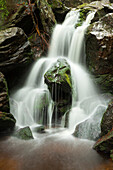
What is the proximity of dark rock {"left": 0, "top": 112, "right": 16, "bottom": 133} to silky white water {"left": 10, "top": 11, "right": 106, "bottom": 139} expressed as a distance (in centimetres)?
100

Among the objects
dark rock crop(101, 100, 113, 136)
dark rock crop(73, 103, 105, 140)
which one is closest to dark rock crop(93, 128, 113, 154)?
dark rock crop(101, 100, 113, 136)

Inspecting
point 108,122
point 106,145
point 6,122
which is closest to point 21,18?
point 6,122

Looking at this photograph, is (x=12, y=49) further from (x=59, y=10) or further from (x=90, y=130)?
(x=59, y=10)

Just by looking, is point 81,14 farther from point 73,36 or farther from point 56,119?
point 56,119

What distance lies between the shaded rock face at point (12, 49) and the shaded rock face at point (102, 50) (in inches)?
150

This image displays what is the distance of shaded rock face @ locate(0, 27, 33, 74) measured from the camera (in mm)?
6961

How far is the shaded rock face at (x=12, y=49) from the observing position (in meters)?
6.96

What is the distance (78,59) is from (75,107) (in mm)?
3638

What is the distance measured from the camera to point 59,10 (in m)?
13.1

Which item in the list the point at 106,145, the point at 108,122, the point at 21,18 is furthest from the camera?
the point at 21,18

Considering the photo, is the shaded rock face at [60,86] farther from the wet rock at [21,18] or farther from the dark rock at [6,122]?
the wet rock at [21,18]

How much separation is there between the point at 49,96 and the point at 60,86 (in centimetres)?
98

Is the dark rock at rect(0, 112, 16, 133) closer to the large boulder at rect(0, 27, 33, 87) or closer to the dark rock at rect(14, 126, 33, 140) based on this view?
the dark rock at rect(14, 126, 33, 140)

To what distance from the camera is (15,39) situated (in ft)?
23.5
